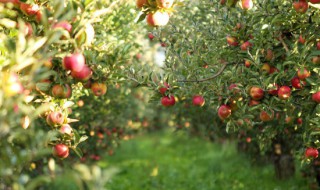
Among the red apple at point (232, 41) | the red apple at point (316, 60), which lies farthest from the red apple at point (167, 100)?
the red apple at point (316, 60)

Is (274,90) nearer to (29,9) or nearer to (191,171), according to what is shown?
(29,9)

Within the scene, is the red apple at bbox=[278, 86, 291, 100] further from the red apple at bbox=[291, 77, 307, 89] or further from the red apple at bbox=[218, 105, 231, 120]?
the red apple at bbox=[218, 105, 231, 120]

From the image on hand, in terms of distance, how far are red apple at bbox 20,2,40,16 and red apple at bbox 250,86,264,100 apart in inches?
87.8

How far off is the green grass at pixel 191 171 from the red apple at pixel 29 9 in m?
4.48

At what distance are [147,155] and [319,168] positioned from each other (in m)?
9.99

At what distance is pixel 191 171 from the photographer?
12531 mm

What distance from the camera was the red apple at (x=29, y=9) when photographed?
11.4ft

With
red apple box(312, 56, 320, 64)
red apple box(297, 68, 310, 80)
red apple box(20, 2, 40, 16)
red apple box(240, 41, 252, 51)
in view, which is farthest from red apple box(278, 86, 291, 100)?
red apple box(20, 2, 40, 16)

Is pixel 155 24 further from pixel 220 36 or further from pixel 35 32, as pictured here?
pixel 220 36

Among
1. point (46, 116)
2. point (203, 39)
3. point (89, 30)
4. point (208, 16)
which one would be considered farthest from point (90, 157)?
point (89, 30)

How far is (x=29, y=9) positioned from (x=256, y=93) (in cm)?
232

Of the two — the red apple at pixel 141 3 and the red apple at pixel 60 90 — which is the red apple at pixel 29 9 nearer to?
the red apple at pixel 60 90

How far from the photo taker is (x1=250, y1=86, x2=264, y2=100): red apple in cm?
438

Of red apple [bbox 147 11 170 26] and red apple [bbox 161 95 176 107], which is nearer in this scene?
red apple [bbox 147 11 170 26]
